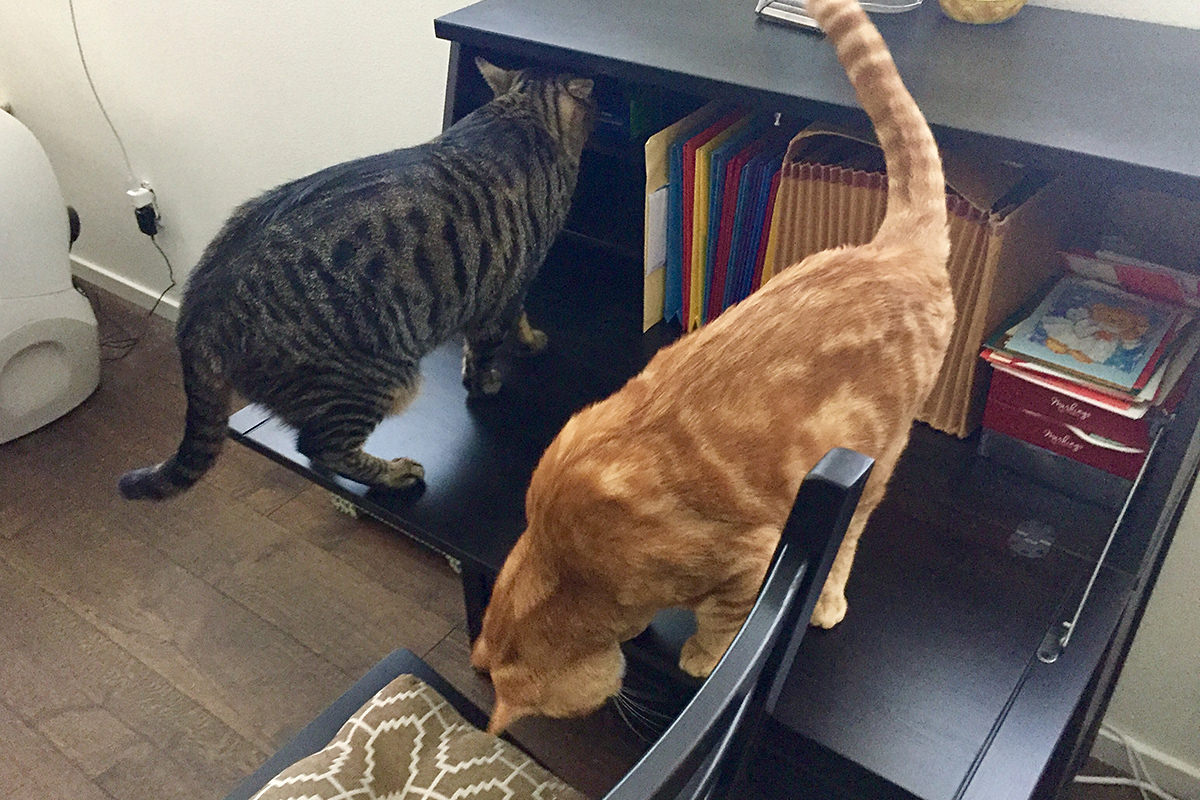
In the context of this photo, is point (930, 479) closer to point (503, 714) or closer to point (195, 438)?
point (503, 714)

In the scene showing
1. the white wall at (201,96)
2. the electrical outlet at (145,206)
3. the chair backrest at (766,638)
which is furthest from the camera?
the electrical outlet at (145,206)

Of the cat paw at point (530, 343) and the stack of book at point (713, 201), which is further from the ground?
the stack of book at point (713, 201)

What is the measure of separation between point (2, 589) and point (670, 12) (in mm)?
1636

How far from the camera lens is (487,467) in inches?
38.9

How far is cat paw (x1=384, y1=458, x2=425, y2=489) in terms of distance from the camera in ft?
3.18

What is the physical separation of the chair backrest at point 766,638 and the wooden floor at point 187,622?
3.16 feet

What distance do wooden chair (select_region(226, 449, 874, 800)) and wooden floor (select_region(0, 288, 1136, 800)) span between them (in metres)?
0.90

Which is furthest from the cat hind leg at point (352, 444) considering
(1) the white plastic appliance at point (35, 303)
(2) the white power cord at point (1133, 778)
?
(1) the white plastic appliance at point (35, 303)

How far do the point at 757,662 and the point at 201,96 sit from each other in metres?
1.84

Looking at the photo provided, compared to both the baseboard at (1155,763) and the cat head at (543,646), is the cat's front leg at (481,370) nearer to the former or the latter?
the cat head at (543,646)

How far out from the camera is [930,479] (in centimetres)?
92

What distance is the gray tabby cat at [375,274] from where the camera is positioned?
3.11 feet

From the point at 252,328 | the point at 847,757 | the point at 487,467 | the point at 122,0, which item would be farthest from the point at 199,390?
the point at 122,0

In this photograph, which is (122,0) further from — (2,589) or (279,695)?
(279,695)
